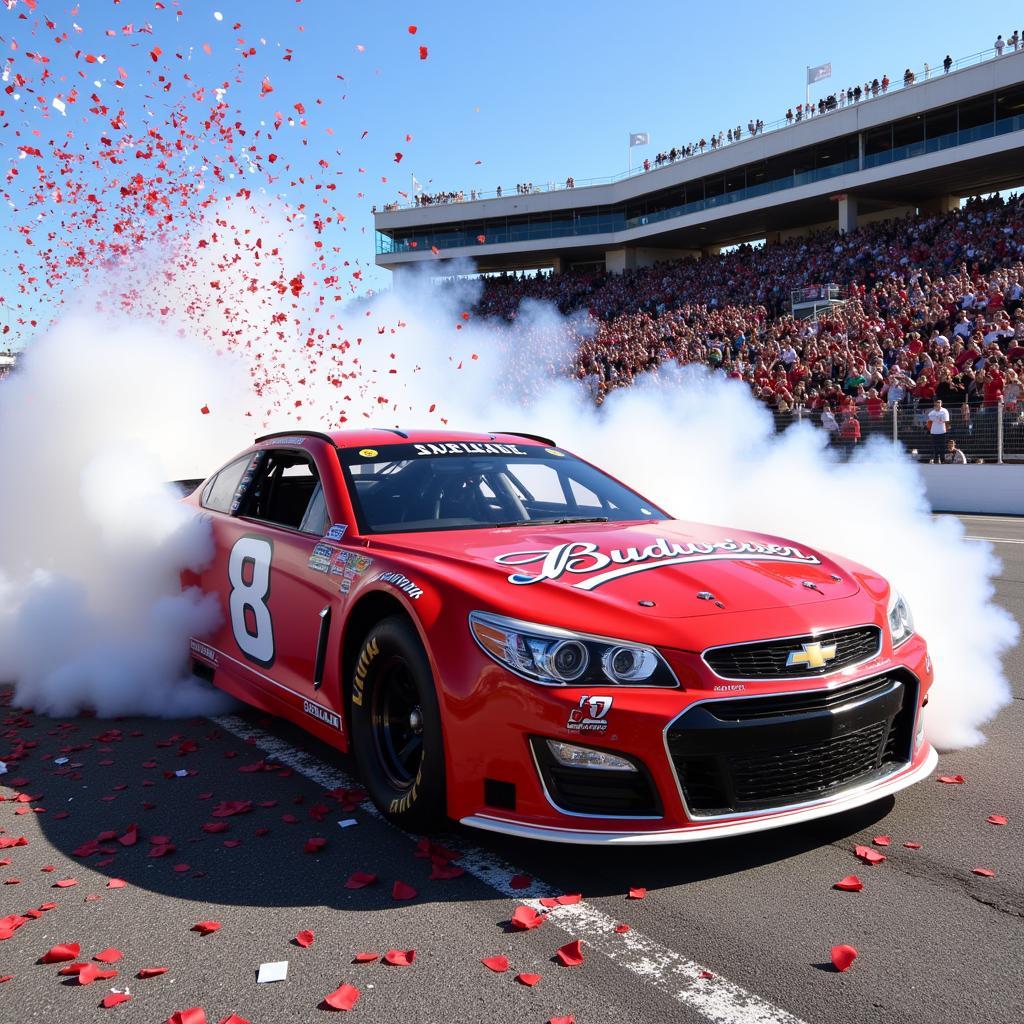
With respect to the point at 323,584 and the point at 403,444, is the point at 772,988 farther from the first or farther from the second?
the point at 403,444

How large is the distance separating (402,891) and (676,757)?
90 cm

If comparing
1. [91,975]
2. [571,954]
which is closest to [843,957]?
[571,954]

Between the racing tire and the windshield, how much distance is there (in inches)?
28.7

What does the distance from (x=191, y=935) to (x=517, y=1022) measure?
40.0 inches

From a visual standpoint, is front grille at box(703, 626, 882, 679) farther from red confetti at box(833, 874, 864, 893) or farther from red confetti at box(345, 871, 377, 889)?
red confetti at box(345, 871, 377, 889)

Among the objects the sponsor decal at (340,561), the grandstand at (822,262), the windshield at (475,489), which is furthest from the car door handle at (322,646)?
the grandstand at (822,262)

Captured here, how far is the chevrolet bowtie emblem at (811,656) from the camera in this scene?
124 inches

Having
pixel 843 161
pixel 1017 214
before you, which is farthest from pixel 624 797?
pixel 843 161

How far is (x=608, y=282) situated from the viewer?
162 ft

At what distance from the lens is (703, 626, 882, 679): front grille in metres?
3.10

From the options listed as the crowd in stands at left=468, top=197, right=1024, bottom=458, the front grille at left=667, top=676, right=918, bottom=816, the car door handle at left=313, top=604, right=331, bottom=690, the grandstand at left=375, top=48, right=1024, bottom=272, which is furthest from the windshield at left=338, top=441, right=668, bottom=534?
the grandstand at left=375, top=48, right=1024, bottom=272

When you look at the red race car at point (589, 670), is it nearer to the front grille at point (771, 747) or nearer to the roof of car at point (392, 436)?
the front grille at point (771, 747)

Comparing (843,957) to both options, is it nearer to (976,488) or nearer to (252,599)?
(252,599)

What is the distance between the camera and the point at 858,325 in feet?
71.3
